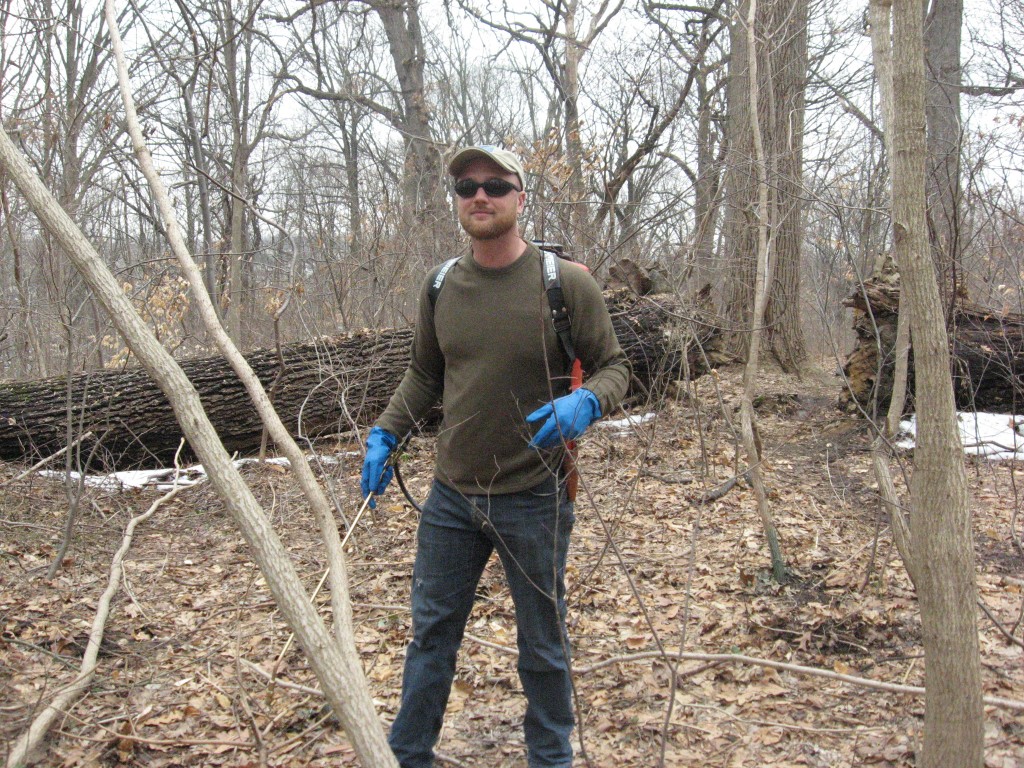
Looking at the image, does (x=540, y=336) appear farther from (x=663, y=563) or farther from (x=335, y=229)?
(x=335, y=229)

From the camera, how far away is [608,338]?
2.53m

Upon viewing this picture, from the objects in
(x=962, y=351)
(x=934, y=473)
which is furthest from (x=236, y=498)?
(x=962, y=351)

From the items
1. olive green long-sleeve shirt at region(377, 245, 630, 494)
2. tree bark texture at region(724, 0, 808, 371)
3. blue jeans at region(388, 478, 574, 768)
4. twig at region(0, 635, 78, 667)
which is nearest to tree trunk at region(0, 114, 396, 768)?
blue jeans at region(388, 478, 574, 768)

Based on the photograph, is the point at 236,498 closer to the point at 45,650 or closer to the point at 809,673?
the point at 809,673

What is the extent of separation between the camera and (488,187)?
95.2 inches

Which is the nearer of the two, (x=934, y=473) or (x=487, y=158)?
(x=934, y=473)

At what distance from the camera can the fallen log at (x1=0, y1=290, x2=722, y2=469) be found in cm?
646

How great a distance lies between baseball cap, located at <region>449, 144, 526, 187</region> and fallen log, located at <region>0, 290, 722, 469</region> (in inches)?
156

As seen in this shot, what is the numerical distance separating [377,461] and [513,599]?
691 mm

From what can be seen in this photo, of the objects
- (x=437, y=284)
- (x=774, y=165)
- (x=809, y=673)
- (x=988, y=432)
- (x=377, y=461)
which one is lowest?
(x=809, y=673)

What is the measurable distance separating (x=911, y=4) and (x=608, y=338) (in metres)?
1.22

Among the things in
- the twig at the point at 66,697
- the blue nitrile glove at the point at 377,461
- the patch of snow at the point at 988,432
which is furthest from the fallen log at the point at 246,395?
the blue nitrile glove at the point at 377,461

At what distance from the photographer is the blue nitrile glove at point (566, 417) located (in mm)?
2277

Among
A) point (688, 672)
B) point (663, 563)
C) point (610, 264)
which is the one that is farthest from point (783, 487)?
point (610, 264)
